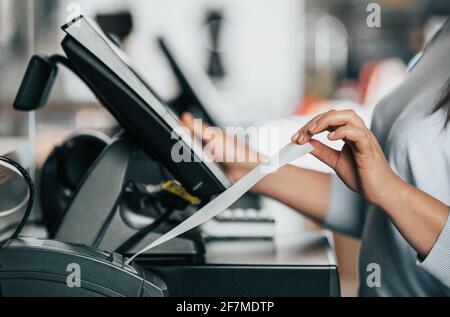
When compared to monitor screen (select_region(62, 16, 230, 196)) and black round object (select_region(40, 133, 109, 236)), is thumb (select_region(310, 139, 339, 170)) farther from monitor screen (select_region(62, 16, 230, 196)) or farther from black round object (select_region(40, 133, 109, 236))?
black round object (select_region(40, 133, 109, 236))

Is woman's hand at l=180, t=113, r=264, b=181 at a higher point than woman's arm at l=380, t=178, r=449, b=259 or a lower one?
higher

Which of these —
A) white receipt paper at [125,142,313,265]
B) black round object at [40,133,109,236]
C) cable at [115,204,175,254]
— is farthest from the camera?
black round object at [40,133,109,236]

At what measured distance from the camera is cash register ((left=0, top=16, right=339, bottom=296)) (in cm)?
70

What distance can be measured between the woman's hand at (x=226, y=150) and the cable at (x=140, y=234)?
0.64ft

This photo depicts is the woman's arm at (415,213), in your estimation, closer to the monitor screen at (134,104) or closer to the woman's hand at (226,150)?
the monitor screen at (134,104)

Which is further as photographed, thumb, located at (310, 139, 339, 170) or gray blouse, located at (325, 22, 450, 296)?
gray blouse, located at (325, 22, 450, 296)

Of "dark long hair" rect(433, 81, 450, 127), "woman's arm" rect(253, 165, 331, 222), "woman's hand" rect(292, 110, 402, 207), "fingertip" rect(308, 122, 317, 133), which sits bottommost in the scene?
"woman's arm" rect(253, 165, 331, 222)

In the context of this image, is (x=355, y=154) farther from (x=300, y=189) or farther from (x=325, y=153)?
(x=300, y=189)

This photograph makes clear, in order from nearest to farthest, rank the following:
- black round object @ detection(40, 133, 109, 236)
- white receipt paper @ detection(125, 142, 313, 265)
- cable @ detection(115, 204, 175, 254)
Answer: white receipt paper @ detection(125, 142, 313, 265)
cable @ detection(115, 204, 175, 254)
black round object @ detection(40, 133, 109, 236)

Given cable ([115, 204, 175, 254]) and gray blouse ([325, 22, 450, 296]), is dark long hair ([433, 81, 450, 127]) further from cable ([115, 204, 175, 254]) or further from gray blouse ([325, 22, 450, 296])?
cable ([115, 204, 175, 254])

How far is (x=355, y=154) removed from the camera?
0.76 meters

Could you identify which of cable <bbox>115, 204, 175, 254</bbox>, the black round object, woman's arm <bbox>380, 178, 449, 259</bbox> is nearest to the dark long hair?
woman's arm <bbox>380, 178, 449, 259</bbox>

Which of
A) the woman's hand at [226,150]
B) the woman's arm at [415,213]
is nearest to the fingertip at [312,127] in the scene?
the woman's arm at [415,213]

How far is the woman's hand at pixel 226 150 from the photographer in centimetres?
110
